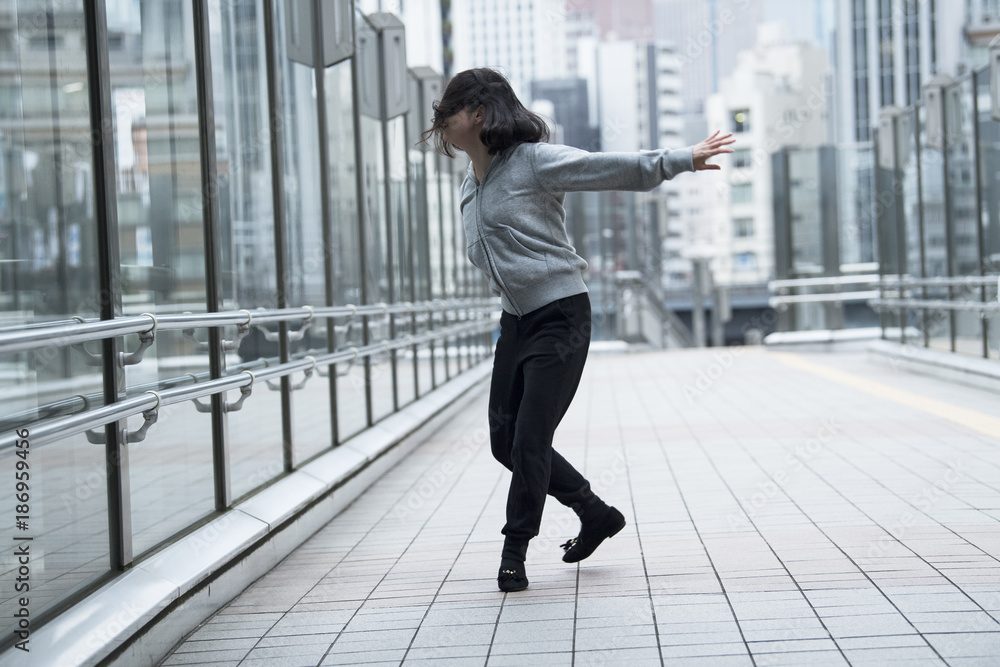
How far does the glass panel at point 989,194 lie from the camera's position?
966 cm

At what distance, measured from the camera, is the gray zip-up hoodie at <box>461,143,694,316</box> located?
3621mm

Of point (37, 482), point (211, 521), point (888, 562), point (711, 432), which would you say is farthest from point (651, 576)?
point (711, 432)

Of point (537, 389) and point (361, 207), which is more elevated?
point (361, 207)

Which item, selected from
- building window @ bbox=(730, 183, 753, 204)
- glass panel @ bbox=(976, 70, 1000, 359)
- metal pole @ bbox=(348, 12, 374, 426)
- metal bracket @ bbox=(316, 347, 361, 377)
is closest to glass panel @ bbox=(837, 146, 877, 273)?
glass panel @ bbox=(976, 70, 1000, 359)

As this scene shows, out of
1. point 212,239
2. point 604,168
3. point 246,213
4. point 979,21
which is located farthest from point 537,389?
point 979,21

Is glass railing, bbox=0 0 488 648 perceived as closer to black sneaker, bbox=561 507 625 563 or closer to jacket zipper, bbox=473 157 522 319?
jacket zipper, bbox=473 157 522 319

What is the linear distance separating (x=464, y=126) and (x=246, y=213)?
1.53 m

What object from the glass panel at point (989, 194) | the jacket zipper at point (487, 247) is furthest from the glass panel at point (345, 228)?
the glass panel at point (989, 194)

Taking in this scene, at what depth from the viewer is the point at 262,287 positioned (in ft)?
16.6

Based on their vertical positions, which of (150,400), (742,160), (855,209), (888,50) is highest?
(888,50)

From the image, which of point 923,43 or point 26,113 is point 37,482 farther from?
point 923,43

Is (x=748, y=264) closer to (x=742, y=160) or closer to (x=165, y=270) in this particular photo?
(x=165, y=270)

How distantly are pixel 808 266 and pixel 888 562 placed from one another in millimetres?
13712

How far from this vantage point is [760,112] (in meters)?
92.1
